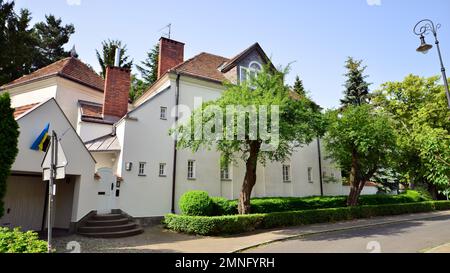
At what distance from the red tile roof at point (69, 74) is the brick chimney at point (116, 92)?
2813mm

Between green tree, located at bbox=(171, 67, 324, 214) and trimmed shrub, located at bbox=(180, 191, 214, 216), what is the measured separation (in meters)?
1.83

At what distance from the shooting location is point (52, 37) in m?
38.0

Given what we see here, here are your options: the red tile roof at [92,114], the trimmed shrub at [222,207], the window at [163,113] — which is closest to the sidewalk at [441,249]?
the trimmed shrub at [222,207]

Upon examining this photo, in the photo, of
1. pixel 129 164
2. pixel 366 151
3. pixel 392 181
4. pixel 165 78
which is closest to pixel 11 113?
pixel 129 164

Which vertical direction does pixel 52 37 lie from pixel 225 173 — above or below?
above

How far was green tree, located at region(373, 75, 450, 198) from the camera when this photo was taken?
933 inches

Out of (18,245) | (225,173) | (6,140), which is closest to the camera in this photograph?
(18,245)

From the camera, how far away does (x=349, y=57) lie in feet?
116

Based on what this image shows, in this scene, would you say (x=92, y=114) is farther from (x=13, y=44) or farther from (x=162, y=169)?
(x=13, y=44)

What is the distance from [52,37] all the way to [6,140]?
36.6 meters

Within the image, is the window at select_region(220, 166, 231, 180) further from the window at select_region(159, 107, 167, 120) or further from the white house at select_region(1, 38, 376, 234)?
the window at select_region(159, 107, 167, 120)

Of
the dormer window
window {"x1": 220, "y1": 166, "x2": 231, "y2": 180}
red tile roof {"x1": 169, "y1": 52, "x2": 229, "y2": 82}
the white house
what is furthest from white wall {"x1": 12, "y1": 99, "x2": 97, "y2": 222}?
the dormer window

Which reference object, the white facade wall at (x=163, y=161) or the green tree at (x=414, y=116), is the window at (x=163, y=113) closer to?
the white facade wall at (x=163, y=161)

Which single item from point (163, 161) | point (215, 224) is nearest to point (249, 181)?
point (215, 224)
